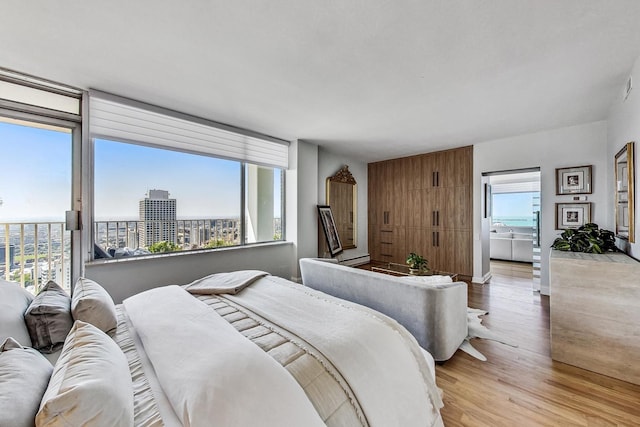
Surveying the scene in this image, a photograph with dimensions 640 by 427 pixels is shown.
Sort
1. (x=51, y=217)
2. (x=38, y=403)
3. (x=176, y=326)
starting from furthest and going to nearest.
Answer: (x=51, y=217) → (x=176, y=326) → (x=38, y=403)

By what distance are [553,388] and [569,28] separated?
257 centimetres

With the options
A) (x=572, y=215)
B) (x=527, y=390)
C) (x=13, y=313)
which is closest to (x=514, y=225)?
(x=572, y=215)

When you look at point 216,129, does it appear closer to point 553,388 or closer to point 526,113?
point 526,113

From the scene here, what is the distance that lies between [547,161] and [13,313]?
5.90 m

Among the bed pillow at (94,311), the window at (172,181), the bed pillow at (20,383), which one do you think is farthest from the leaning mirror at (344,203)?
the bed pillow at (20,383)

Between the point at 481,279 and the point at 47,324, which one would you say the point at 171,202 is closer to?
the point at 47,324

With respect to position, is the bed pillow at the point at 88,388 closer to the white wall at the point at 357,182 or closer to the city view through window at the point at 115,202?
the city view through window at the point at 115,202

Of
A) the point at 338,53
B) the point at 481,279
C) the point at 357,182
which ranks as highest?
the point at 338,53

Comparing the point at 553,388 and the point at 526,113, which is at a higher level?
the point at 526,113

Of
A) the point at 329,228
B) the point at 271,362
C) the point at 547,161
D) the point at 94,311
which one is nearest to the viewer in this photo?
the point at 271,362

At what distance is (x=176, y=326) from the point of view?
1.29 meters

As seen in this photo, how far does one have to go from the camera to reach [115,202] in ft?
9.46

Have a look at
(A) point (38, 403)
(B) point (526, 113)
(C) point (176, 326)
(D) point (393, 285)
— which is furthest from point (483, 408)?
(B) point (526, 113)

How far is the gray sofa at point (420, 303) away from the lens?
2.09 metres
